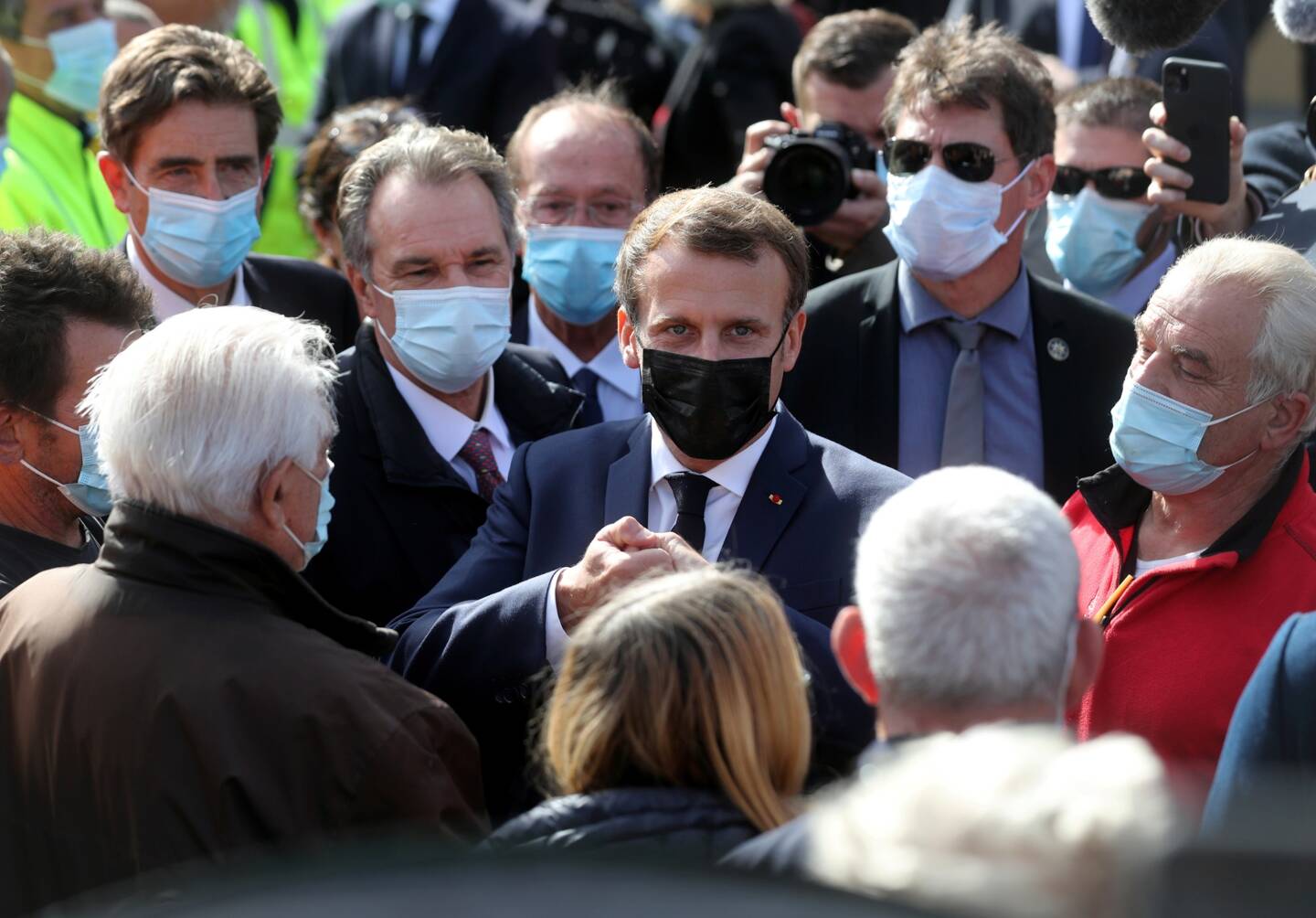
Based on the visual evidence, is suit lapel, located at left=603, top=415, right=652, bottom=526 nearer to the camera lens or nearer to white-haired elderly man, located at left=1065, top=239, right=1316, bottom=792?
white-haired elderly man, located at left=1065, top=239, right=1316, bottom=792

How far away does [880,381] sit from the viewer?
444 cm

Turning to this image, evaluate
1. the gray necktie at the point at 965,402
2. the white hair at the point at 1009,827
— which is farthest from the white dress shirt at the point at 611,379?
the white hair at the point at 1009,827

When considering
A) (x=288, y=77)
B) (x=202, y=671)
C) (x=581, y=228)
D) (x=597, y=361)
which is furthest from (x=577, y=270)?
(x=288, y=77)

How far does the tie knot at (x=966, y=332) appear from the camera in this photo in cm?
448

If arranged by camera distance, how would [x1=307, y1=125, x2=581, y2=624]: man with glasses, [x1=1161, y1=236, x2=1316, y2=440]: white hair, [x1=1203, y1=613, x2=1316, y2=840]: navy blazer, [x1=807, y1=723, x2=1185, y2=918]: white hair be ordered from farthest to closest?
[x1=307, y1=125, x2=581, y2=624]: man with glasses, [x1=1161, y1=236, x2=1316, y2=440]: white hair, [x1=1203, y1=613, x2=1316, y2=840]: navy blazer, [x1=807, y1=723, x2=1185, y2=918]: white hair

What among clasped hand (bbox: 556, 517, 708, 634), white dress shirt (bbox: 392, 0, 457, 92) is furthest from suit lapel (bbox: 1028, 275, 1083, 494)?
white dress shirt (bbox: 392, 0, 457, 92)

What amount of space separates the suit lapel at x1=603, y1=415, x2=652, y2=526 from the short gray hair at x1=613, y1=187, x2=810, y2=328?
295 millimetres

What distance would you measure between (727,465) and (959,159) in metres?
1.50

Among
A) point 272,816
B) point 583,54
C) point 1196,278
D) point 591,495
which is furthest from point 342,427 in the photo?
point 583,54

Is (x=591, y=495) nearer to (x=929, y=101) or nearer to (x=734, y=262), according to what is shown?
(x=734, y=262)

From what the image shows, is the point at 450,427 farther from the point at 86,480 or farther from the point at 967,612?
the point at 967,612

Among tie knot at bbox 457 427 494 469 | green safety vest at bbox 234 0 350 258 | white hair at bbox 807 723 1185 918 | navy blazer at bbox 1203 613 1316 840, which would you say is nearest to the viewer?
white hair at bbox 807 723 1185 918

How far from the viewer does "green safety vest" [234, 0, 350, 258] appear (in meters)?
6.82

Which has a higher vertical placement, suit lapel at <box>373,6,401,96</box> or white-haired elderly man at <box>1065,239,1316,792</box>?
suit lapel at <box>373,6,401,96</box>
